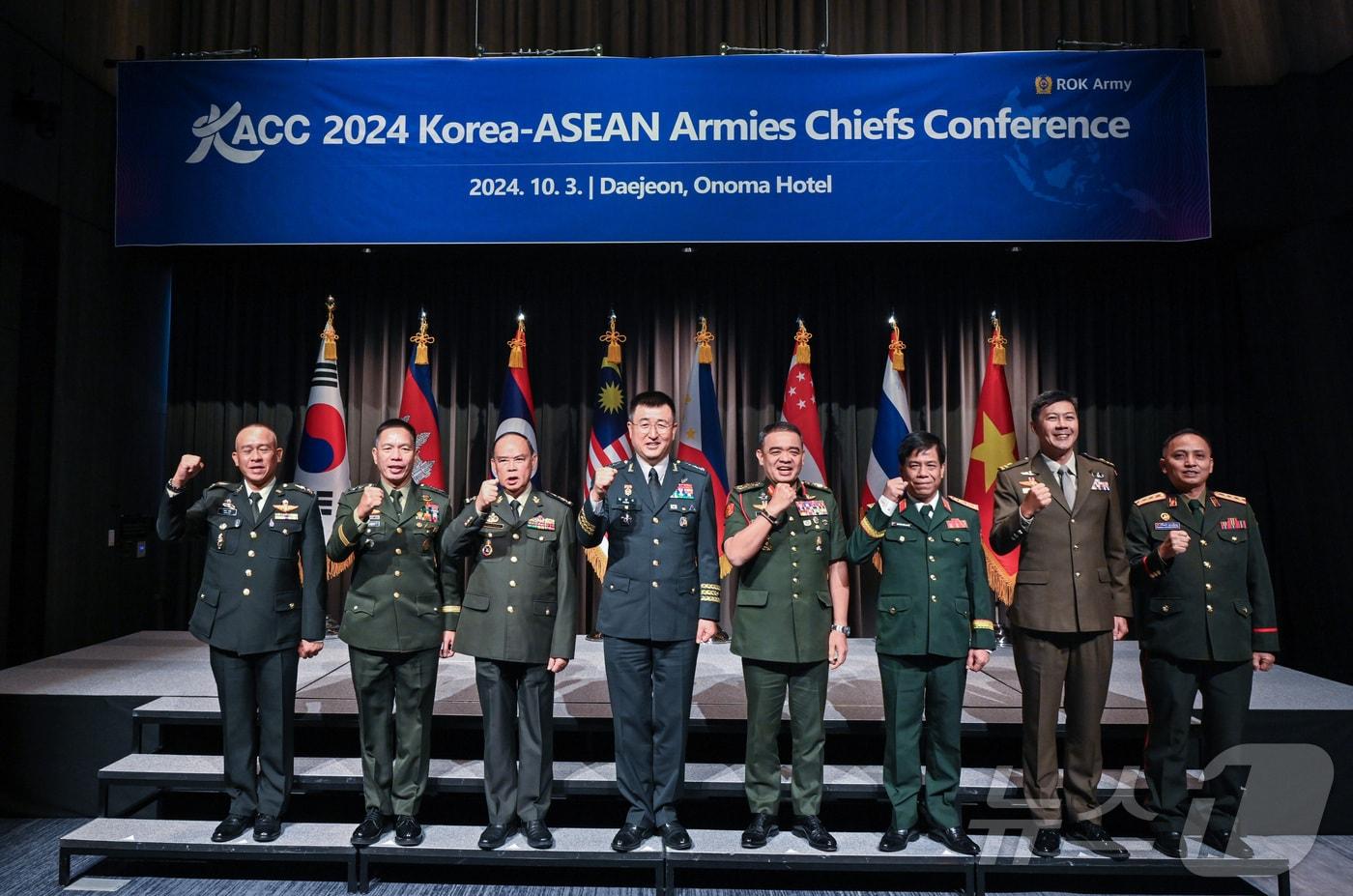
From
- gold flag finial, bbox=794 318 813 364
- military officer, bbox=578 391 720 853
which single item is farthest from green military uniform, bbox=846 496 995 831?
gold flag finial, bbox=794 318 813 364

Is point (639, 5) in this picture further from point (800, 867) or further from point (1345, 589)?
point (1345, 589)

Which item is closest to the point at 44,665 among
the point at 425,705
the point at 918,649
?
the point at 425,705

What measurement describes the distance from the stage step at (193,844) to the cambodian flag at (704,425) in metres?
2.93

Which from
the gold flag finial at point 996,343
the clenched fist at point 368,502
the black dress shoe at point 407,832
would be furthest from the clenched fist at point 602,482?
the gold flag finial at point 996,343

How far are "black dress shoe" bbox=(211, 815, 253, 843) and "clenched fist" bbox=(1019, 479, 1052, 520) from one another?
9.94 ft

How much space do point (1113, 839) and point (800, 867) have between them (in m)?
1.15

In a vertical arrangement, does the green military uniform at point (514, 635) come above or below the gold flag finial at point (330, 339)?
below

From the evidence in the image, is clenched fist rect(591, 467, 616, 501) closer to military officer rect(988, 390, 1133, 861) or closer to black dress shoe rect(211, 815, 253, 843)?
military officer rect(988, 390, 1133, 861)

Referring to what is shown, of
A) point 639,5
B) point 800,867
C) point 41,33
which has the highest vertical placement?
point 639,5

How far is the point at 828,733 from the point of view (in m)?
3.32

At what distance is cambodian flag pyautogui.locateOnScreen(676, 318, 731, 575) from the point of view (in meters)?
5.19

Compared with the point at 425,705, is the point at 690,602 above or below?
above

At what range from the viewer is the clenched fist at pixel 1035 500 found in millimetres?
2582

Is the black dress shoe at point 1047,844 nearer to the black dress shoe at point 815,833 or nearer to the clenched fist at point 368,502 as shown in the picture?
the black dress shoe at point 815,833
